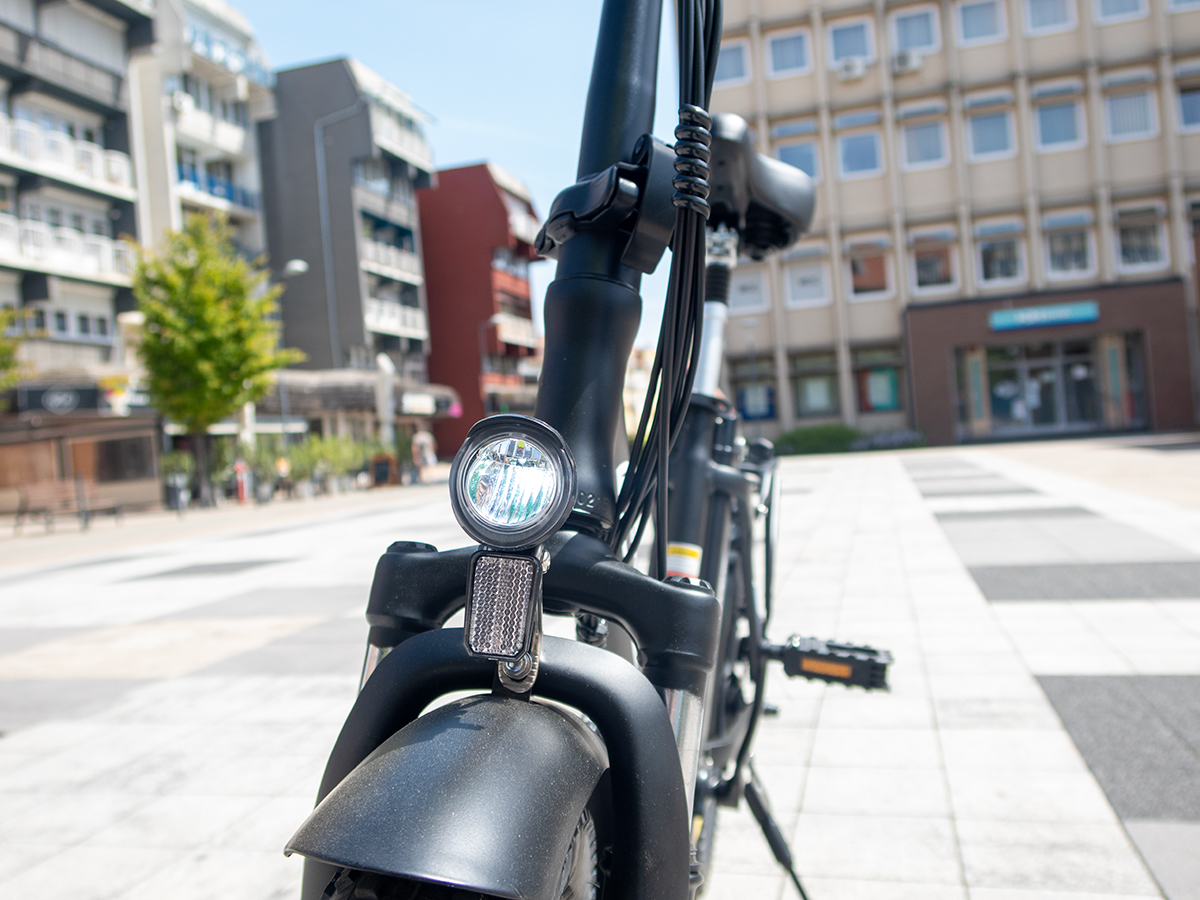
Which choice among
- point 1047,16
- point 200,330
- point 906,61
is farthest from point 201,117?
point 1047,16

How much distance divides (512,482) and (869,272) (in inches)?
1360

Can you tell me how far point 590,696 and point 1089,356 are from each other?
35.6 metres

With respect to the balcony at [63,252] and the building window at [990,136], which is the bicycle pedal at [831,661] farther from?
the building window at [990,136]

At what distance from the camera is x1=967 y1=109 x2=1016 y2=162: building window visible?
105 feet

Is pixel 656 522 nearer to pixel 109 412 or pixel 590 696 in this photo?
pixel 590 696

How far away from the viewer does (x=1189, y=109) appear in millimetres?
30859

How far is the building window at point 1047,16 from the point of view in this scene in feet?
103

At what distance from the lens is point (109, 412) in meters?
25.2

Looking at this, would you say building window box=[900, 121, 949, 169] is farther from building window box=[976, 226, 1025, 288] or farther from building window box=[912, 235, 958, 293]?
building window box=[976, 226, 1025, 288]

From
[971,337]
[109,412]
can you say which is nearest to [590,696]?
[109,412]

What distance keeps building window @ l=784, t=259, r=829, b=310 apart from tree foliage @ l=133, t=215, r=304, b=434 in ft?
58.7

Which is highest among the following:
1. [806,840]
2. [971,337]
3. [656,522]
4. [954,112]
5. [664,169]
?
[954,112]

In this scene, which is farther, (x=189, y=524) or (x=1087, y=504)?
(x=189, y=524)

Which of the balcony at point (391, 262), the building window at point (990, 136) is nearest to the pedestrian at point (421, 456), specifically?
the balcony at point (391, 262)
